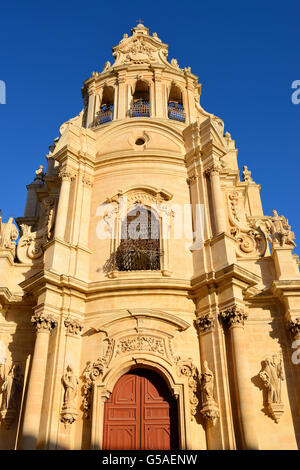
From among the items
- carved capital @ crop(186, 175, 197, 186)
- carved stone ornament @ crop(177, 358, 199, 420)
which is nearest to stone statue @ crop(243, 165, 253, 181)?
carved capital @ crop(186, 175, 197, 186)

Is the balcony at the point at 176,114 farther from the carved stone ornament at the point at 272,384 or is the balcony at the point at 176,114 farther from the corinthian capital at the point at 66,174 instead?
the carved stone ornament at the point at 272,384

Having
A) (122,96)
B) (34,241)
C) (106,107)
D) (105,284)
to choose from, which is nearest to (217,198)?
(105,284)

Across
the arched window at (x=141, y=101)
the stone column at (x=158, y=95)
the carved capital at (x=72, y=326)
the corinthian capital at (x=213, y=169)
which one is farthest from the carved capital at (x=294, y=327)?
the arched window at (x=141, y=101)

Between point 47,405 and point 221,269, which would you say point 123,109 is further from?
point 47,405

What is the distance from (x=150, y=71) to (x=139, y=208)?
872cm

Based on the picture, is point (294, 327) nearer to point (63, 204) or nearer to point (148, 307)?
point (148, 307)

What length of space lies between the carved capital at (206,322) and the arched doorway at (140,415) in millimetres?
1908

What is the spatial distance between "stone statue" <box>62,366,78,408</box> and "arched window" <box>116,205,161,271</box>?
12.2 ft

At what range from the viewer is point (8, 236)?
15.3 meters

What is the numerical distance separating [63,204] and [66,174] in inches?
52.5

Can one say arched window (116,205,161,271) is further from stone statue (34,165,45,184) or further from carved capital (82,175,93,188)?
stone statue (34,165,45,184)

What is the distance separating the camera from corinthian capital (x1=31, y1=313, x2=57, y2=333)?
1220 cm

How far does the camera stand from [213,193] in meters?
14.9
